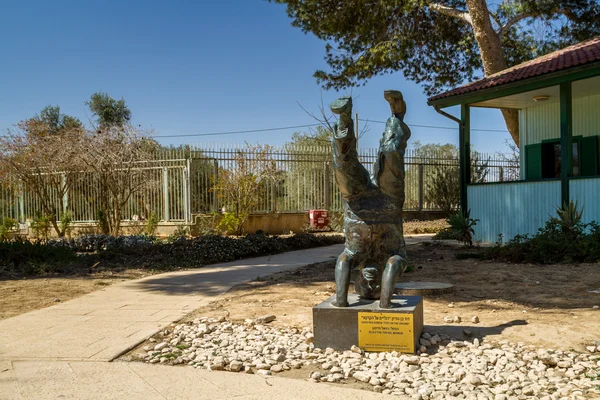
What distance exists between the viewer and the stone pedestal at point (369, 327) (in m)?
4.28

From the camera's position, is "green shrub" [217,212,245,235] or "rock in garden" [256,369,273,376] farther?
"green shrub" [217,212,245,235]

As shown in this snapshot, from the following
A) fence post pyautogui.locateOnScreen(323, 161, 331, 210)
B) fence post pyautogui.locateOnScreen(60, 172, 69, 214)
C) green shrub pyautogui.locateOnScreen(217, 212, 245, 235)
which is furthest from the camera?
fence post pyautogui.locateOnScreen(323, 161, 331, 210)

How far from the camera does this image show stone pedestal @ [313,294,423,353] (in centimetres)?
428

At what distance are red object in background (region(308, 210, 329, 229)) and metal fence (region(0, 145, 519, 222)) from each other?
2.57ft

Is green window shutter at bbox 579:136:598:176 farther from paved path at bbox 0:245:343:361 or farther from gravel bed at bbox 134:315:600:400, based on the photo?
gravel bed at bbox 134:315:600:400

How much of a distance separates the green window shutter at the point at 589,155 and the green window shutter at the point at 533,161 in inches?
49.1

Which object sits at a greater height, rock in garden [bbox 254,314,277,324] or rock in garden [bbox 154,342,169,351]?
rock in garden [bbox 254,314,277,324]

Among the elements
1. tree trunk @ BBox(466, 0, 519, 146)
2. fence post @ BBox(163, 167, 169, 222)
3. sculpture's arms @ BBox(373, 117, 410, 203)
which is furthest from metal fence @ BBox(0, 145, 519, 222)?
sculpture's arms @ BBox(373, 117, 410, 203)

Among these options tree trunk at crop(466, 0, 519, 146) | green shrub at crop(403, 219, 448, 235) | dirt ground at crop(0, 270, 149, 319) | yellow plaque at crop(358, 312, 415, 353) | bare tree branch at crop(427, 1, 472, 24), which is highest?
bare tree branch at crop(427, 1, 472, 24)

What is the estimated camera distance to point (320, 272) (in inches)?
351

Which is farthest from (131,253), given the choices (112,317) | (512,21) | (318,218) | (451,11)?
(512,21)

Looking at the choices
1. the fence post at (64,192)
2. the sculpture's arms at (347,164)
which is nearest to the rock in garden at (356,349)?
the sculpture's arms at (347,164)

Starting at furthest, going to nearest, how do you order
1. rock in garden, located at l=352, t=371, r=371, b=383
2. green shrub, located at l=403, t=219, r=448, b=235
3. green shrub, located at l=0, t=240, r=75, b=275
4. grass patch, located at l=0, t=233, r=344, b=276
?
green shrub, located at l=403, t=219, r=448, b=235 < grass patch, located at l=0, t=233, r=344, b=276 < green shrub, located at l=0, t=240, r=75, b=275 < rock in garden, located at l=352, t=371, r=371, b=383

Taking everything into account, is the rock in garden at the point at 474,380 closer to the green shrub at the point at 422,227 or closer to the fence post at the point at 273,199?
the green shrub at the point at 422,227
